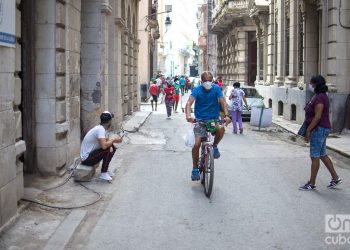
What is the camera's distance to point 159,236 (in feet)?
20.7

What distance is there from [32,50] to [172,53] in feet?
360

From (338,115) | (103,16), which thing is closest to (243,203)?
(103,16)

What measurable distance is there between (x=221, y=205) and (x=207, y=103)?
193 centimetres

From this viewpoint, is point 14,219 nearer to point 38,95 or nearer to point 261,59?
point 38,95

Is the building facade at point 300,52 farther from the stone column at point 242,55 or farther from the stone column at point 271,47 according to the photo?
the stone column at point 242,55

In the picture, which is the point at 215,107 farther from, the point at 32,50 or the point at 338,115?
the point at 338,115

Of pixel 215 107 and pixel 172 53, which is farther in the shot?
pixel 172 53

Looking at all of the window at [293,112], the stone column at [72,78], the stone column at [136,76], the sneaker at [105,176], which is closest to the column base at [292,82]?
the window at [293,112]

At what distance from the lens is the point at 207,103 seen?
903 centimetres

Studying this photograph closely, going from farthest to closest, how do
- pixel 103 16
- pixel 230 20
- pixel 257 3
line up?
pixel 230 20 < pixel 257 3 < pixel 103 16

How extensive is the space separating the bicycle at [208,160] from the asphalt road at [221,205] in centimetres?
19

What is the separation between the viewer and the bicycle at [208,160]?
27.1ft

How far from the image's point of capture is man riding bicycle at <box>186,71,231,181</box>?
8.95 metres

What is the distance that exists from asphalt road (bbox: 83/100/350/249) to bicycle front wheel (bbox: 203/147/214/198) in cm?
16
